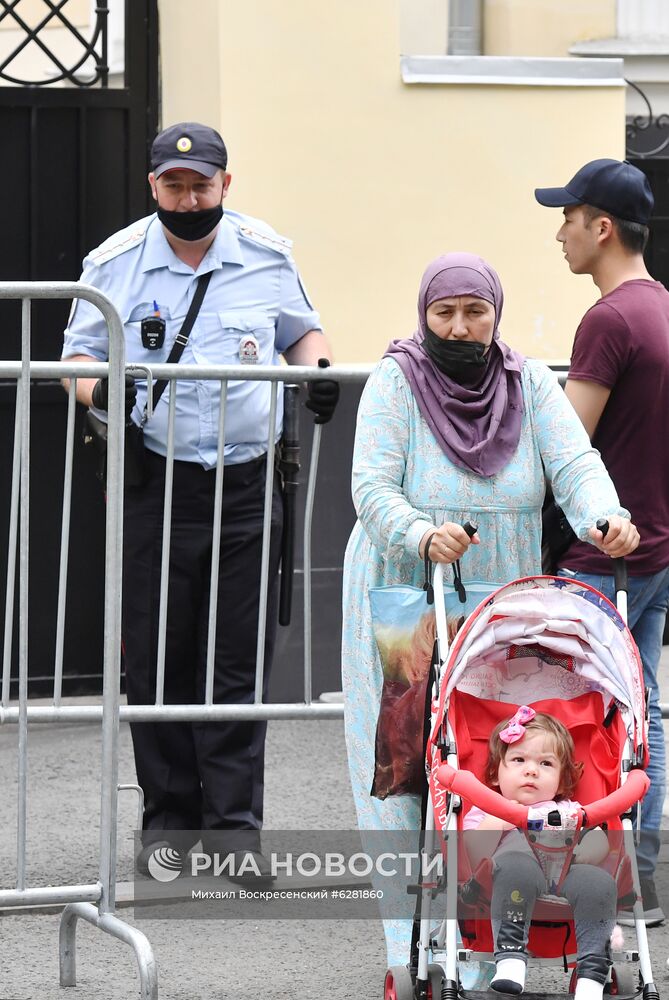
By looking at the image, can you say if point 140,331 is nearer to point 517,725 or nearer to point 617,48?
point 517,725

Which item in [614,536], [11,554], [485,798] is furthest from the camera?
[11,554]

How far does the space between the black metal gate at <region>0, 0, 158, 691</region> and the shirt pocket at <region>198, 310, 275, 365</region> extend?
74.3 inches

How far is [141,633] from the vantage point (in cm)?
561

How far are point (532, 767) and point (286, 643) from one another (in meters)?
3.54

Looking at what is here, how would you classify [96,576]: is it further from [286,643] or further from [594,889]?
[594,889]

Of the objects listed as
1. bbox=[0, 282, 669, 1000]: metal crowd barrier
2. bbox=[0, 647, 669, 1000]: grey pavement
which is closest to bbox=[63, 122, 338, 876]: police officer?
bbox=[0, 282, 669, 1000]: metal crowd barrier

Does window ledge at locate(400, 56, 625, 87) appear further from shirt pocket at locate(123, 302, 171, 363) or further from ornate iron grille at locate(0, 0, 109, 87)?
shirt pocket at locate(123, 302, 171, 363)

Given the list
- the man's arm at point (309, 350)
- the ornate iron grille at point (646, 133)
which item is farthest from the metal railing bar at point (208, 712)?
the ornate iron grille at point (646, 133)

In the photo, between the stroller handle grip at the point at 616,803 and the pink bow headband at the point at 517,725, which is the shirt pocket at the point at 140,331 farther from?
the stroller handle grip at the point at 616,803

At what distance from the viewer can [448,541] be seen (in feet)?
13.0

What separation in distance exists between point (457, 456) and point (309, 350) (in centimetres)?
149

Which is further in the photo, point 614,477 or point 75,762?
point 75,762

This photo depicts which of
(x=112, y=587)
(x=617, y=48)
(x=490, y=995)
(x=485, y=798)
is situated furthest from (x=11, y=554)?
(x=617, y=48)

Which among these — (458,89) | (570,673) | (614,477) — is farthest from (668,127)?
(570,673)
